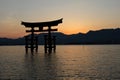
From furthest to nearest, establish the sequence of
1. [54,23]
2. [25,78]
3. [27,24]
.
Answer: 1. [27,24]
2. [54,23]
3. [25,78]

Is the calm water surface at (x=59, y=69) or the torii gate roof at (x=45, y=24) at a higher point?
the torii gate roof at (x=45, y=24)

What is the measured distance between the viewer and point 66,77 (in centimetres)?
2353

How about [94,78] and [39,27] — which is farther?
[39,27]

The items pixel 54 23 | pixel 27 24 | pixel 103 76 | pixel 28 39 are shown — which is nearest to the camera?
pixel 103 76

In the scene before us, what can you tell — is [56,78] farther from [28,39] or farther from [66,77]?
[28,39]

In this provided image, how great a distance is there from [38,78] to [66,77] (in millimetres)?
2303

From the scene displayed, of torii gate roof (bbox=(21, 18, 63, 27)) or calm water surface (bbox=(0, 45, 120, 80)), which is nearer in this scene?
calm water surface (bbox=(0, 45, 120, 80))

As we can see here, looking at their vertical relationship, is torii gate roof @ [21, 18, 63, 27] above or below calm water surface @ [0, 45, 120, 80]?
above

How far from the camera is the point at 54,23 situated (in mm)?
47031

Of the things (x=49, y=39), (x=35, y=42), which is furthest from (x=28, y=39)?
(x=49, y=39)

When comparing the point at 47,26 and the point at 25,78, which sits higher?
the point at 47,26

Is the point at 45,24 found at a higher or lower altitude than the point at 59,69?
higher

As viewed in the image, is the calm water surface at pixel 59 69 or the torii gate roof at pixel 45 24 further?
the torii gate roof at pixel 45 24

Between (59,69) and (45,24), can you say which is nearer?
(59,69)
